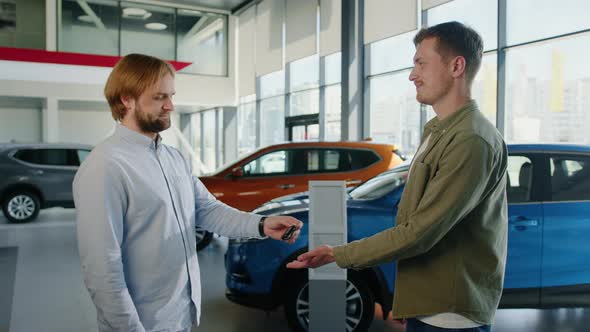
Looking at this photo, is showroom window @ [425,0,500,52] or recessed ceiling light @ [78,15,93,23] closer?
showroom window @ [425,0,500,52]

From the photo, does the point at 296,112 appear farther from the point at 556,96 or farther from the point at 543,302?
the point at 543,302

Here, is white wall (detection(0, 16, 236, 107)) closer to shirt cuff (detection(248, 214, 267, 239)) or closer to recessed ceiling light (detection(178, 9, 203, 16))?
recessed ceiling light (detection(178, 9, 203, 16))

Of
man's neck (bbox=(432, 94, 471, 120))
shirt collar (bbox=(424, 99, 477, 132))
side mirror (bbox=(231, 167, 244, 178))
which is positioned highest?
man's neck (bbox=(432, 94, 471, 120))

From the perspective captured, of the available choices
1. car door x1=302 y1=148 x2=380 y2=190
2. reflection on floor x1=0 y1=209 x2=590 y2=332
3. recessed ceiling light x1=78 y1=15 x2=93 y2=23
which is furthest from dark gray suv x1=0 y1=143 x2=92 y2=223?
recessed ceiling light x1=78 y1=15 x2=93 y2=23

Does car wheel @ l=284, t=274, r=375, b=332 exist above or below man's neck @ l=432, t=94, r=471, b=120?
below

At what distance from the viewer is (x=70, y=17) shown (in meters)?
15.0

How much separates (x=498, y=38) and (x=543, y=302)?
489cm

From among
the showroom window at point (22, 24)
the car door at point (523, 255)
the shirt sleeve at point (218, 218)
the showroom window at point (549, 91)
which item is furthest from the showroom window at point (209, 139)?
the shirt sleeve at point (218, 218)

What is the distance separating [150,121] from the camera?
5.51 ft

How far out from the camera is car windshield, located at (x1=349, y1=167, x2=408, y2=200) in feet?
12.0

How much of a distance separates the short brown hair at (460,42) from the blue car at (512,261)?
2.06 m

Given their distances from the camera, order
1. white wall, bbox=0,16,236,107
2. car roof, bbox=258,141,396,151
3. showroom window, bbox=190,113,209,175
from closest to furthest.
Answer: car roof, bbox=258,141,396,151
white wall, bbox=0,16,236,107
showroom window, bbox=190,113,209,175

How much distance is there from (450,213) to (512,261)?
2.42 metres

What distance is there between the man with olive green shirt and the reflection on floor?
2487mm
